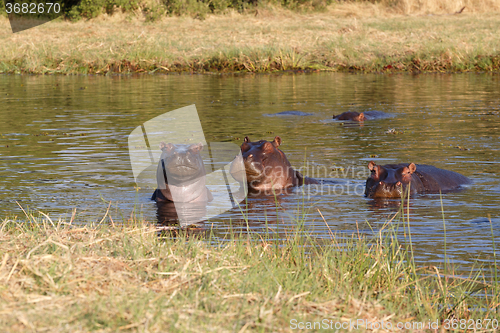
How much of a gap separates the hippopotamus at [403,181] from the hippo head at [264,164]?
1099 mm

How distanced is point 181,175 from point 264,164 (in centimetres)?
146

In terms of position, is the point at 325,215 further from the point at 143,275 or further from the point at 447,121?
the point at 447,121

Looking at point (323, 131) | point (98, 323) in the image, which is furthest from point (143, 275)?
point (323, 131)

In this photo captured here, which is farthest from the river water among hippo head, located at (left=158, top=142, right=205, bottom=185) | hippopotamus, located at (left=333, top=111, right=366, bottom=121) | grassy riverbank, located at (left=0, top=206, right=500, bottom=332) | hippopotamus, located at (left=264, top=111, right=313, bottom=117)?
grassy riverbank, located at (left=0, top=206, right=500, bottom=332)

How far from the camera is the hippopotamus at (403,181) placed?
773cm

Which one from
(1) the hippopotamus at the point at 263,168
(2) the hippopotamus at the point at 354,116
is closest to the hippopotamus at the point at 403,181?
(1) the hippopotamus at the point at 263,168

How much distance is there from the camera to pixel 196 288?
12.6ft

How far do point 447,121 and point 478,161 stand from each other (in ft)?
15.0

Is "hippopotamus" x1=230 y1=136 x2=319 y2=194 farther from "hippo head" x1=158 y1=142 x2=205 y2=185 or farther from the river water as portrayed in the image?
"hippo head" x1=158 y1=142 x2=205 y2=185

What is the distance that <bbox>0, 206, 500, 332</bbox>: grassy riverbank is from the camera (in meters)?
3.40

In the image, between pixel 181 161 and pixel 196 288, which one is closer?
pixel 196 288

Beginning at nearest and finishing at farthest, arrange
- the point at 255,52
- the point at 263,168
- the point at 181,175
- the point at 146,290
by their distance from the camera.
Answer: the point at 146,290
the point at 181,175
the point at 263,168
the point at 255,52

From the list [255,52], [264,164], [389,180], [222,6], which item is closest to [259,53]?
[255,52]

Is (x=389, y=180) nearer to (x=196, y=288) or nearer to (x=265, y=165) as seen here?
(x=265, y=165)
